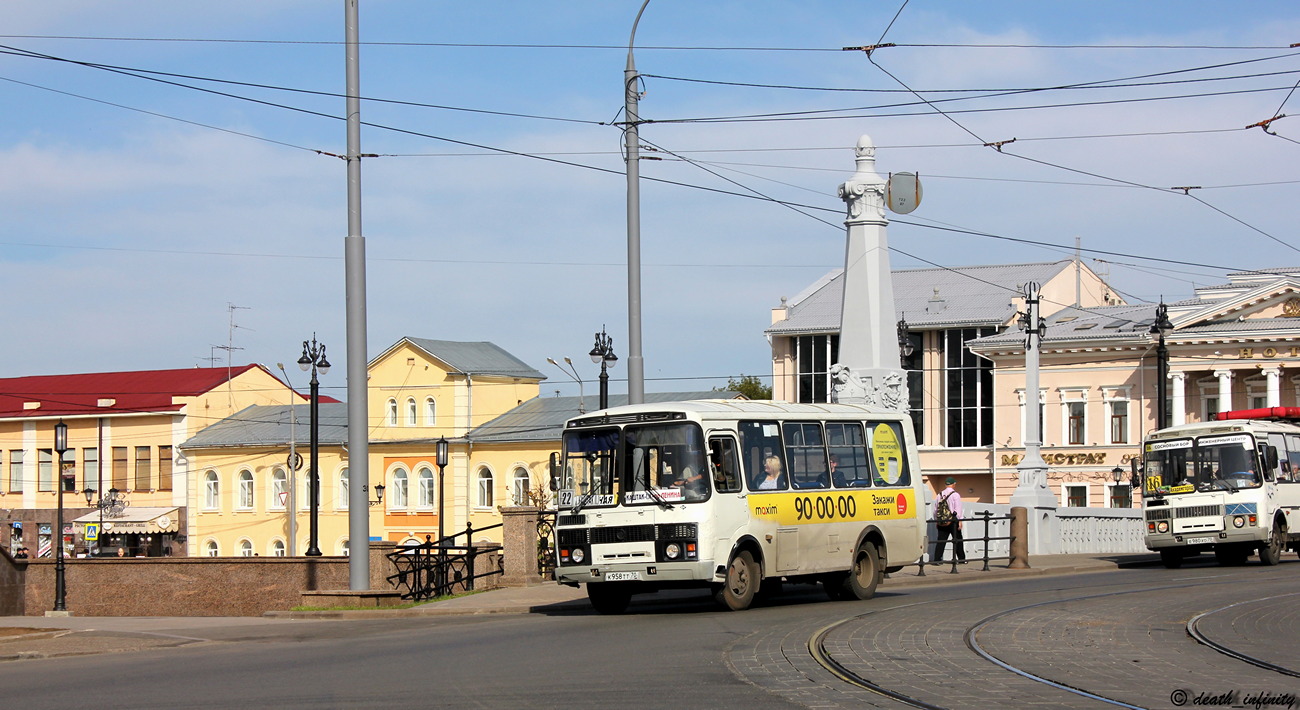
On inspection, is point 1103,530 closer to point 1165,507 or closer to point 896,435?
point 1165,507

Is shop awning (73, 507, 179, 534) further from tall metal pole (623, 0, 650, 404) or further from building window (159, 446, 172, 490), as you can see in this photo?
tall metal pole (623, 0, 650, 404)

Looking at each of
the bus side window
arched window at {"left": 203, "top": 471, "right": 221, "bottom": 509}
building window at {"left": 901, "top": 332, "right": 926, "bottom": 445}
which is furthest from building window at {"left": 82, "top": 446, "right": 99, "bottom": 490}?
the bus side window

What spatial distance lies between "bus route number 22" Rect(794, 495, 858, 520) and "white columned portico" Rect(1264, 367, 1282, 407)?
50.7 m

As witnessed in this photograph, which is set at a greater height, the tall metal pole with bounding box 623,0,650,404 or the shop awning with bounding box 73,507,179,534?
the tall metal pole with bounding box 623,0,650,404

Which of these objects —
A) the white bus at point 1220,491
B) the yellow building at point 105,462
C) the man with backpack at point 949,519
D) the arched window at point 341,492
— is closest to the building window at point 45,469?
the yellow building at point 105,462

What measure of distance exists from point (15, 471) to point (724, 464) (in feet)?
219

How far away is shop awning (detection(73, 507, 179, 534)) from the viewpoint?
73.4m

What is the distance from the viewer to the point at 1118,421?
71812 mm

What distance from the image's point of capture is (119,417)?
3029 inches

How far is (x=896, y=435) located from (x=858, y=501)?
1602 millimetres

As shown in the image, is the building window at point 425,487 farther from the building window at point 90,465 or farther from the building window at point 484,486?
the building window at point 90,465

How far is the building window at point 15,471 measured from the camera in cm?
7681

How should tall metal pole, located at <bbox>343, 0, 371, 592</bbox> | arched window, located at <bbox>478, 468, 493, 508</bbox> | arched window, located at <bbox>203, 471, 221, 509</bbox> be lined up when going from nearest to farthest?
tall metal pole, located at <bbox>343, 0, 371, 592</bbox> → arched window, located at <bbox>478, 468, 493, 508</bbox> → arched window, located at <bbox>203, 471, 221, 509</bbox>

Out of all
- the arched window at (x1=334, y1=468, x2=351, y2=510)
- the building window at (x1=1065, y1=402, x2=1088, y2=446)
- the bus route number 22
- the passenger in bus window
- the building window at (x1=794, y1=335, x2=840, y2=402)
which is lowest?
the arched window at (x1=334, y1=468, x2=351, y2=510)
